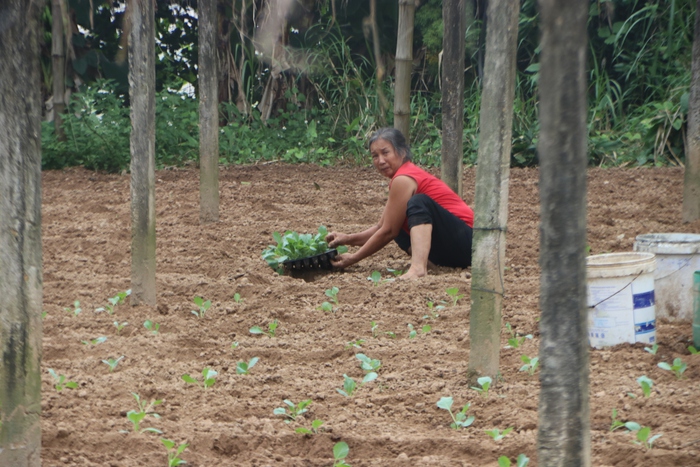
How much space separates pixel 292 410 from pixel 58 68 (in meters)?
6.85

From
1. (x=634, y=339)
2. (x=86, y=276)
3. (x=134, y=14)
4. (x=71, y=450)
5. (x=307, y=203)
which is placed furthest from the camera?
(x=307, y=203)

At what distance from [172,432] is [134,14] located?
2.14 meters

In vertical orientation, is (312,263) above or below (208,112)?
below

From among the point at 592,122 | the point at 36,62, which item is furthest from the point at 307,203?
the point at 36,62

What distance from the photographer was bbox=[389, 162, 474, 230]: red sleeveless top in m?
5.06

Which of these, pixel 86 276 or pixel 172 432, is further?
pixel 86 276

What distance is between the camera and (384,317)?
12.9ft

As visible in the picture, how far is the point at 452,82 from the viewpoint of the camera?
5172mm

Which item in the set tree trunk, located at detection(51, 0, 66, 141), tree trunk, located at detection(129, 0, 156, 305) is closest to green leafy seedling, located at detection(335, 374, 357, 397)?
tree trunk, located at detection(129, 0, 156, 305)

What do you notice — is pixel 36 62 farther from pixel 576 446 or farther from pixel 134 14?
pixel 134 14

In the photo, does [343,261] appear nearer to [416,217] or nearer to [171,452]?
[416,217]

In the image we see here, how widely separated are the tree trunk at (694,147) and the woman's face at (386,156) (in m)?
1.82

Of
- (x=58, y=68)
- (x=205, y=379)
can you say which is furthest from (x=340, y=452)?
(x=58, y=68)

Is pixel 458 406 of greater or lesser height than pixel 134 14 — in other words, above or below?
below
